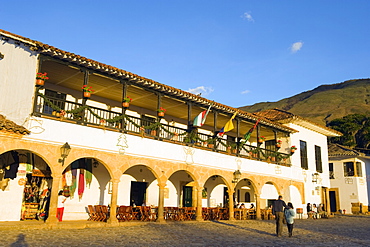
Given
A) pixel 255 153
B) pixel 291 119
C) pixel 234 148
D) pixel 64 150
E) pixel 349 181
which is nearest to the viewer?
pixel 64 150

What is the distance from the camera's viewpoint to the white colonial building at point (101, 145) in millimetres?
10883

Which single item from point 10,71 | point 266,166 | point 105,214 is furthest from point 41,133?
point 266,166

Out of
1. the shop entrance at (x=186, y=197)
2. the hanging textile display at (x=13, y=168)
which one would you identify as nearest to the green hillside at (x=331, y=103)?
the shop entrance at (x=186, y=197)

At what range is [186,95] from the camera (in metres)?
15.2

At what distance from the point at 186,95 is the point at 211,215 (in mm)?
5769

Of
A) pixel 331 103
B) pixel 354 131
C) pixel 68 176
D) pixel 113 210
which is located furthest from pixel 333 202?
pixel 331 103

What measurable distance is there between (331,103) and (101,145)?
321 feet

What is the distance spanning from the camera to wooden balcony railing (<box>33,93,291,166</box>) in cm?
1151

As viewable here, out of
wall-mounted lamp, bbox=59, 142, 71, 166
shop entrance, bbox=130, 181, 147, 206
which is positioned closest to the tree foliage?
shop entrance, bbox=130, 181, 147, 206

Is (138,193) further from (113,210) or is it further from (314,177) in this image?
(314,177)

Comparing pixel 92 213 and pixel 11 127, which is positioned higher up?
pixel 11 127

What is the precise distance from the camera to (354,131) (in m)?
44.6

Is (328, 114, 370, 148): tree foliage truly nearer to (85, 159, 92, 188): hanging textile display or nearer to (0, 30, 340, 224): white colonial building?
(0, 30, 340, 224): white colonial building

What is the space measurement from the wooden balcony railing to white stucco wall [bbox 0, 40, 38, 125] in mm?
363
